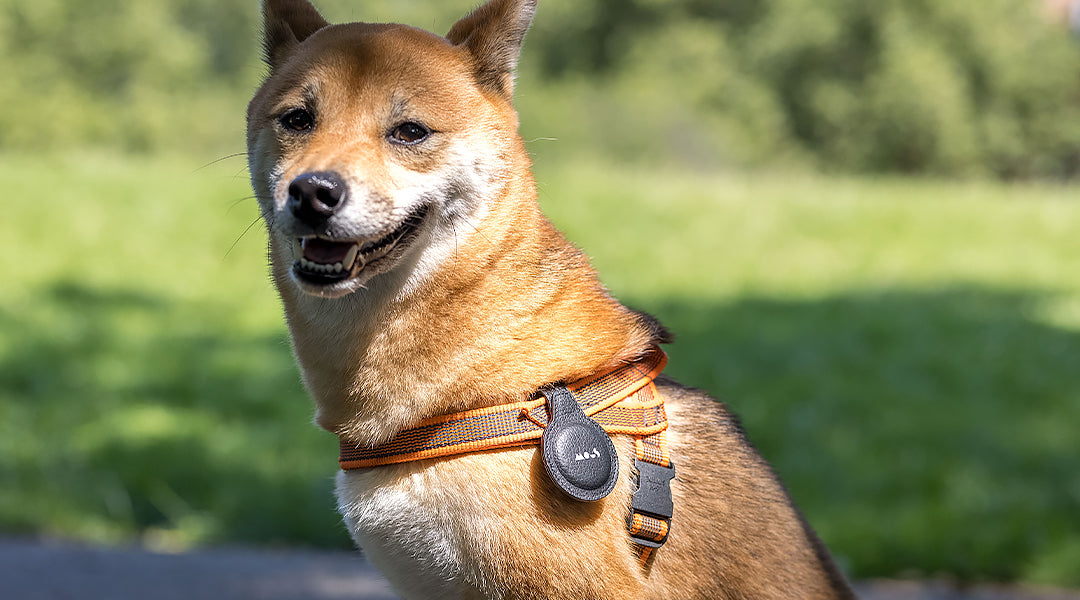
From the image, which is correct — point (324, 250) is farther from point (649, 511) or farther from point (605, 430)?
point (649, 511)

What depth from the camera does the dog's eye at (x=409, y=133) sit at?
264 cm

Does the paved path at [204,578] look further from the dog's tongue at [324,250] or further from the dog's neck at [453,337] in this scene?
the dog's tongue at [324,250]

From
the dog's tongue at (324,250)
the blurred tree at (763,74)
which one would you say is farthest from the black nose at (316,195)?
the blurred tree at (763,74)

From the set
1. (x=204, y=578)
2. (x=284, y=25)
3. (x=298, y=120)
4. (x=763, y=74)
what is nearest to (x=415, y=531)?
(x=298, y=120)

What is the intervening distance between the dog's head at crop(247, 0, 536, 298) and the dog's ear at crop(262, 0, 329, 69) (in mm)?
108

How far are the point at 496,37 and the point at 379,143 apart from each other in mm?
506

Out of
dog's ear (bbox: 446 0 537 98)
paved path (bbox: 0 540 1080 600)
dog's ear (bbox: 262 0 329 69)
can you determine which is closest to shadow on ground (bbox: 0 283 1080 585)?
paved path (bbox: 0 540 1080 600)

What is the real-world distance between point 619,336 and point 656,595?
27.7 inches

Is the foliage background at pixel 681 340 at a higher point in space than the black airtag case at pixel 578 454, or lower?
lower

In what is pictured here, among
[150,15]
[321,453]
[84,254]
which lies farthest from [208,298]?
[150,15]

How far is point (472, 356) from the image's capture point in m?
2.63

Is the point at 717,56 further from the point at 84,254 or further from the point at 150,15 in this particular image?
the point at 84,254

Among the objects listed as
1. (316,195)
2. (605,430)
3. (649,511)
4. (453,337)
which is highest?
(316,195)

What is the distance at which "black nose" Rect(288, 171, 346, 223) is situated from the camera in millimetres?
2406
